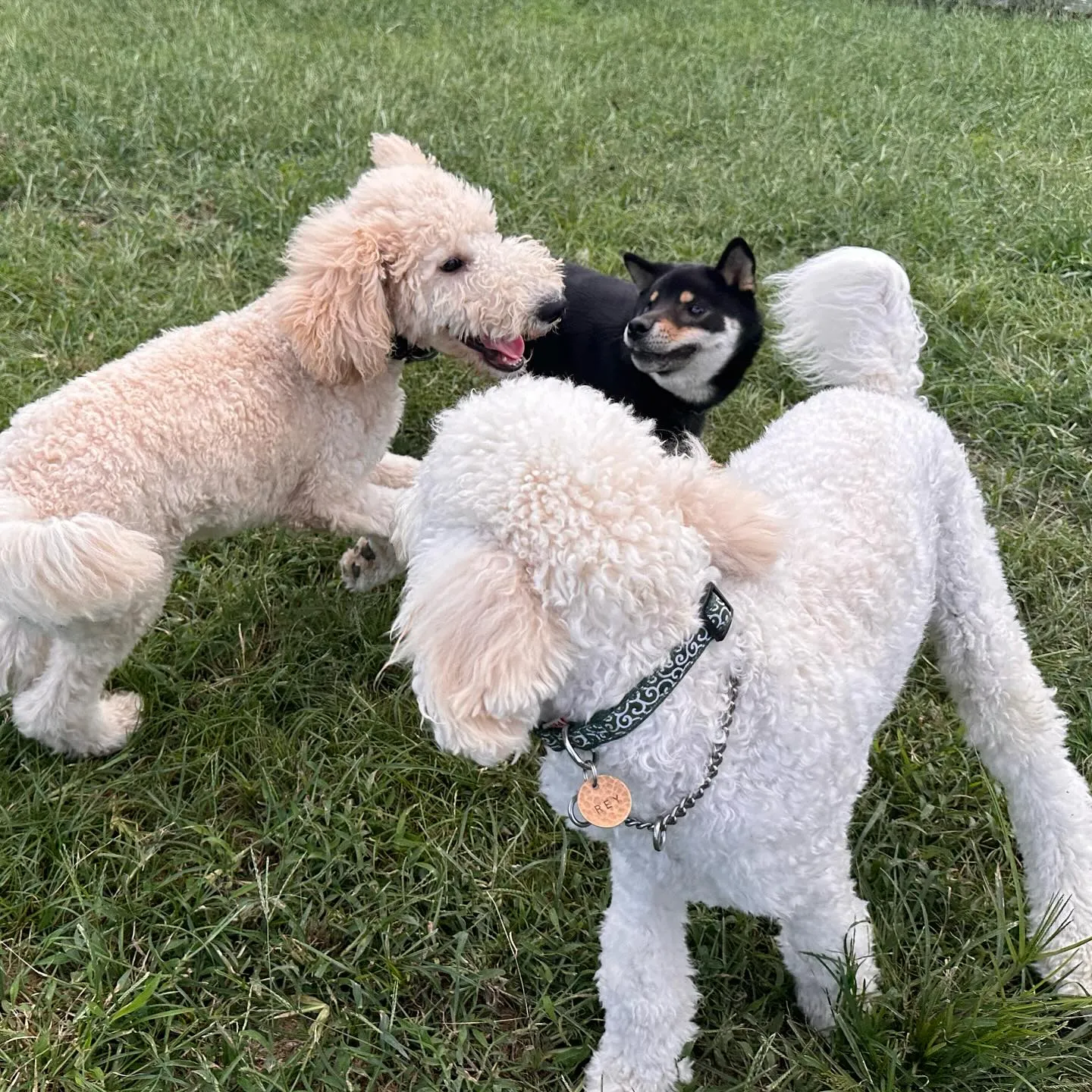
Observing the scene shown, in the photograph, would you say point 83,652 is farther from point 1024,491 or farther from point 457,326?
point 1024,491

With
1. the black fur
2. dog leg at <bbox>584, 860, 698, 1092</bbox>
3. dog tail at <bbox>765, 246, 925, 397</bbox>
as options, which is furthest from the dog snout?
dog leg at <bbox>584, 860, 698, 1092</bbox>

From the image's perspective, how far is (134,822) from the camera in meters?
2.32

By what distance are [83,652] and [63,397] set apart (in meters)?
0.68

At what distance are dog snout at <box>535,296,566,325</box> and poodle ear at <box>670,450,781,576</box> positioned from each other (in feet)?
5.12

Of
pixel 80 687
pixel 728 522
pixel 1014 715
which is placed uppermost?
pixel 728 522

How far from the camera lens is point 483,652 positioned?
3.99ft

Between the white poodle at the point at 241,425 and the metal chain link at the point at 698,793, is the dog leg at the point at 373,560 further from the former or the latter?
the metal chain link at the point at 698,793

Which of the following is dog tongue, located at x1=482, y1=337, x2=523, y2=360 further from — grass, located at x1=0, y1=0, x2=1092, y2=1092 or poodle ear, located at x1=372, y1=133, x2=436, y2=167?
grass, located at x1=0, y1=0, x2=1092, y2=1092

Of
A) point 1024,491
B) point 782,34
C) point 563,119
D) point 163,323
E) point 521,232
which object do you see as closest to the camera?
point 1024,491

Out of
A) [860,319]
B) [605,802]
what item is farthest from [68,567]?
[860,319]

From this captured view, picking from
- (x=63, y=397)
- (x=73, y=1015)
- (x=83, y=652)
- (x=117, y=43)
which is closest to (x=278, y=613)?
(x=83, y=652)

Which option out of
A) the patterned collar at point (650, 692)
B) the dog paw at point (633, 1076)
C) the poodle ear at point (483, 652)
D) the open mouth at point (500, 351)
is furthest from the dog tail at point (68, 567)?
the dog paw at point (633, 1076)

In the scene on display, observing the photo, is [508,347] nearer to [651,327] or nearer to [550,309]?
[550,309]

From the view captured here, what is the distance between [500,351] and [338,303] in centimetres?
59
